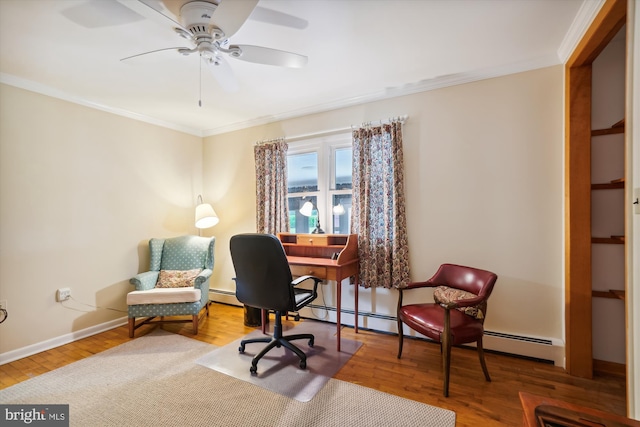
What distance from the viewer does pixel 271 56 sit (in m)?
1.72

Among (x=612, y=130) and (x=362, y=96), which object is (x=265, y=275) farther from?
(x=612, y=130)

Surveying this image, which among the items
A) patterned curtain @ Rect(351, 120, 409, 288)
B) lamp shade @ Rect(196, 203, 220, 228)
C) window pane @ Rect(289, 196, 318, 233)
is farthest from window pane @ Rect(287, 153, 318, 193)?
lamp shade @ Rect(196, 203, 220, 228)

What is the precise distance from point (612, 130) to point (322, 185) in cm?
248

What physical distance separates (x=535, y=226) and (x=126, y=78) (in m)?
3.78

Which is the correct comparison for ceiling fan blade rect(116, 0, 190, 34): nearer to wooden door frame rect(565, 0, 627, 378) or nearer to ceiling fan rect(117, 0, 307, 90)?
ceiling fan rect(117, 0, 307, 90)

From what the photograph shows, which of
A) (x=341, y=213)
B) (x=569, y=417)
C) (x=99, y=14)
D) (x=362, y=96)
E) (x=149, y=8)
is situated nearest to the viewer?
(x=569, y=417)

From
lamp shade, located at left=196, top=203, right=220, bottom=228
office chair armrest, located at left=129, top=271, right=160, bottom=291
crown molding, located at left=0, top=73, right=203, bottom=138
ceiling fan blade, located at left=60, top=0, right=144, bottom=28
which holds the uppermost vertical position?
ceiling fan blade, located at left=60, top=0, right=144, bottom=28

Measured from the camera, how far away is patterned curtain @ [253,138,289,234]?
3410mm

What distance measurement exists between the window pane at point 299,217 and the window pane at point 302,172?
117mm

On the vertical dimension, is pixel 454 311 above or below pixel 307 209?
below

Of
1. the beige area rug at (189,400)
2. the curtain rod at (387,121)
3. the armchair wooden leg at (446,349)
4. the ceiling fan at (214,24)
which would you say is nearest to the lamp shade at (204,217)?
the beige area rug at (189,400)

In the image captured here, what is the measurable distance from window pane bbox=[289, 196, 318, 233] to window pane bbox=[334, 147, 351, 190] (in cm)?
38

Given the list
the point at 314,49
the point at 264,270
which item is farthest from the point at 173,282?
the point at 314,49

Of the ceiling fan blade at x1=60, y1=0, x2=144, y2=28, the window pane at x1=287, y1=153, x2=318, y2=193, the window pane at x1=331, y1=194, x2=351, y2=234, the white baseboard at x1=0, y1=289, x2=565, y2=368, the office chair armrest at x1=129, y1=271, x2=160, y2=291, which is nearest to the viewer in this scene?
the ceiling fan blade at x1=60, y1=0, x2=144, y2=28
